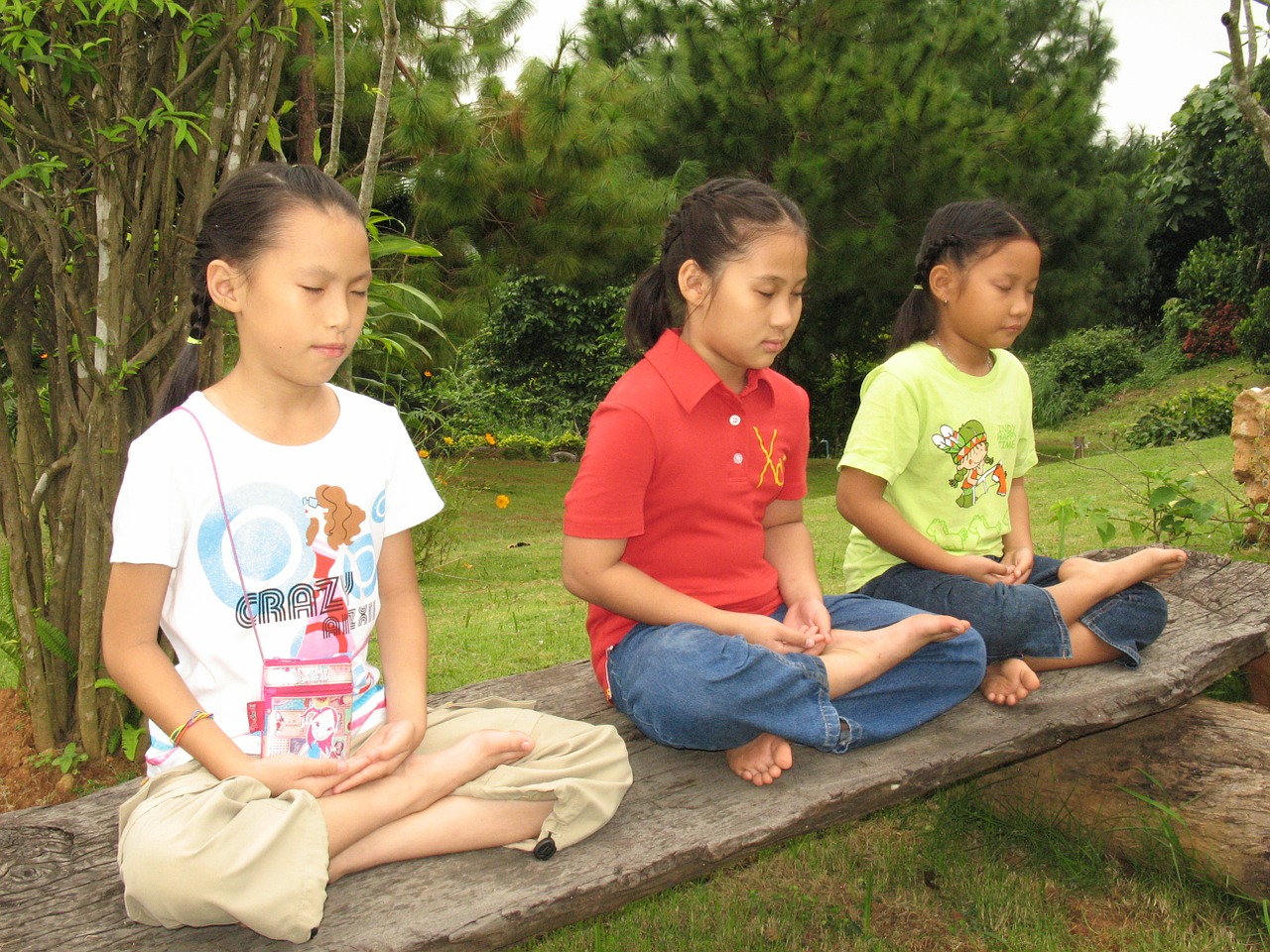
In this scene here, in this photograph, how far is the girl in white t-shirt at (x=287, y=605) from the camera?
1.63 metres

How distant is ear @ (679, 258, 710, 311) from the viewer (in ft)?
7.32

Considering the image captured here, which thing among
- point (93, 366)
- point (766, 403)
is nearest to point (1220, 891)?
point (766, 403)

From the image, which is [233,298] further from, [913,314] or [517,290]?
[517,290]

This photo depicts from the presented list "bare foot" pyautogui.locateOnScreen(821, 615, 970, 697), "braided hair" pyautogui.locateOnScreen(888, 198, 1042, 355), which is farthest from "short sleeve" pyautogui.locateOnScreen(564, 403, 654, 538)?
"braided hair" pyautogui.locateOnScreen(888, 198, 1042, 355)

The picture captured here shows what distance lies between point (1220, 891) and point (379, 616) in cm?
183

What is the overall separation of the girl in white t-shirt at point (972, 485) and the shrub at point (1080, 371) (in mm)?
→ 13568

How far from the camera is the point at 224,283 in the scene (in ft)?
5.87

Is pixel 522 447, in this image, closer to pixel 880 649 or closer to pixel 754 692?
pixel 880 649

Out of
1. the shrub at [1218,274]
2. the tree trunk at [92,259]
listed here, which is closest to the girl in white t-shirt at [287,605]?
the tree trunk at [92,259]

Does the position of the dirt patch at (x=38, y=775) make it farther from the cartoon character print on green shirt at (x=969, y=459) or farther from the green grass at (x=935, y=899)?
the cartoon character print on green shirt at (x=969, y=459)

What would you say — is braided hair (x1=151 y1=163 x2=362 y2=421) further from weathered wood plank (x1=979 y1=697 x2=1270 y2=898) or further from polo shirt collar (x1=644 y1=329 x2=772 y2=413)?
weathered wood plank (x1=979 y1=697 x2=1270 y2=898)

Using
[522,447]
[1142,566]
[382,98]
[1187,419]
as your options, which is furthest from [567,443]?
[1142,566]

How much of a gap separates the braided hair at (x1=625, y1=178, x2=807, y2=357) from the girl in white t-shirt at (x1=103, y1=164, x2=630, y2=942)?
0.73 m

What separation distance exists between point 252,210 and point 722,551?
3.66ft
